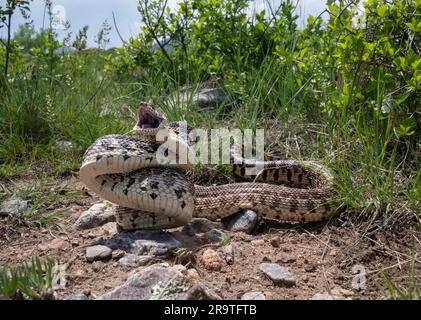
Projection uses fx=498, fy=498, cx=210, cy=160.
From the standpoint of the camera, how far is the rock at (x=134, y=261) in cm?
388

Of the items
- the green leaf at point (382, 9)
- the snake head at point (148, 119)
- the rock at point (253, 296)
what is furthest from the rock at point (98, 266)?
the green leaf at point (382, 9)

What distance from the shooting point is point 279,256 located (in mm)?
4297

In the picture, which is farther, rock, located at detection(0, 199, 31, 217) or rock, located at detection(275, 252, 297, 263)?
rock, located at detection(0, 199, 31, 217)

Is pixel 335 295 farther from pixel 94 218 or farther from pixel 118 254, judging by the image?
pixel 94 218

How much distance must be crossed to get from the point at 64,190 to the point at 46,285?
262cm

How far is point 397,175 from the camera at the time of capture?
193 inches

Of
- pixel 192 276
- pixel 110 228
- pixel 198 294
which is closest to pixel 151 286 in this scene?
pixel 198 294

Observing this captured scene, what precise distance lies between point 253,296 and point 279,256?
2.87ft

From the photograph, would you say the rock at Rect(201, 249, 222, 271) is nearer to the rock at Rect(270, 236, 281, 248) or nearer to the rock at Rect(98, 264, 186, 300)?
the rock at Rect(98, 264, 186, 300)

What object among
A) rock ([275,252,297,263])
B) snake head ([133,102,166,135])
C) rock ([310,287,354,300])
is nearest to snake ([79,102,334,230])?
snake head ([133,102,166,135])

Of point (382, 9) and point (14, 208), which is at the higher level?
point (382, 9)

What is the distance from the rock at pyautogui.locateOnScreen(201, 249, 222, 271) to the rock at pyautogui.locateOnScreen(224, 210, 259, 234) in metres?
0.89

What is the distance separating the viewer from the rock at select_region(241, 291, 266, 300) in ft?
11.4

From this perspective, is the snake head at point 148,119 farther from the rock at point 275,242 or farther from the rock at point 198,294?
the rock at point 198,294
